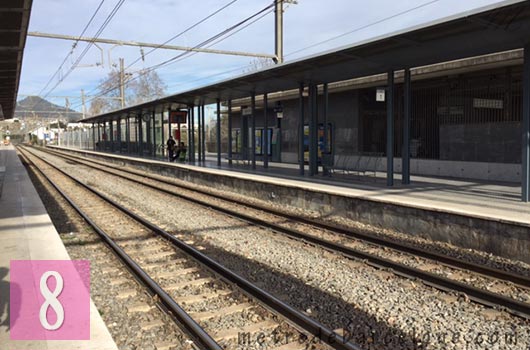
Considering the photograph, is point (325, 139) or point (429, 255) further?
point (325, 139)

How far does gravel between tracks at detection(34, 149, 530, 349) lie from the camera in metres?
4.50

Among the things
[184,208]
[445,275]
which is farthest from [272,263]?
[184,208]

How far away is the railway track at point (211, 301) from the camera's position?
4.35 meters

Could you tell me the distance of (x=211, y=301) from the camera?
17.9 feet

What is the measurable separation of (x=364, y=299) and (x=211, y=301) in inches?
73.2

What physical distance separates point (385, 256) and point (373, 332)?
315 centimetres

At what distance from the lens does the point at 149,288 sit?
5.87 meters

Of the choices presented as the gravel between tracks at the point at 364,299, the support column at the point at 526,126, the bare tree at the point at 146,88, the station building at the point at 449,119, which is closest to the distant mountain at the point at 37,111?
the bare tree at the point at 146,88

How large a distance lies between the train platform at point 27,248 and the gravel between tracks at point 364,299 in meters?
2.30

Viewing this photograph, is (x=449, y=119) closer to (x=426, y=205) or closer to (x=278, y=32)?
(x=278, y=32)

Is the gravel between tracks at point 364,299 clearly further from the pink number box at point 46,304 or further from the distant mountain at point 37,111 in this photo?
the distant mountain at point 37,111

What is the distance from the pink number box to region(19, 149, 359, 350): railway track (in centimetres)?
81

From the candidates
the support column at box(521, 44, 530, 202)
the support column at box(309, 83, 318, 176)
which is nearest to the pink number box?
the support column at box(521, 44, 530, 202)

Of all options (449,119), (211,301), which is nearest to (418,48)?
(449,119)
